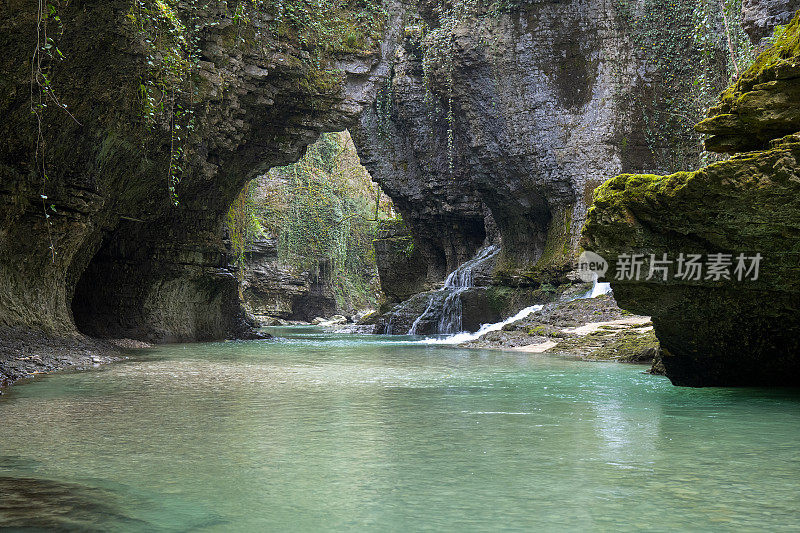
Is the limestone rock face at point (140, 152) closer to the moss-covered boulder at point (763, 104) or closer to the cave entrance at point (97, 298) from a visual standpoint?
the cave entrance at point (97, 298)

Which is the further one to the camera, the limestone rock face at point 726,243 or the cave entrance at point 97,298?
the cave entrance at point 97,298

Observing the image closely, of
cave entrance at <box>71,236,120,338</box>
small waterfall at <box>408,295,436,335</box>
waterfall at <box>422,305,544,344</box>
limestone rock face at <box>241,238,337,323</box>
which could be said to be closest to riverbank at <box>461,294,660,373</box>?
waterfall at <box>422,305,544,344</box>

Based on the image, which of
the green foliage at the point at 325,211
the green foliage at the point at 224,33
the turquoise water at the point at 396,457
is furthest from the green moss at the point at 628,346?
the green foliage at the point at 325,211

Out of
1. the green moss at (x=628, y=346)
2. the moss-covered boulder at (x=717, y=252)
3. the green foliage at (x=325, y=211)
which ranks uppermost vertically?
the green foliage at (x=325, y=211)

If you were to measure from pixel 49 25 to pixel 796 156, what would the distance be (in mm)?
6106

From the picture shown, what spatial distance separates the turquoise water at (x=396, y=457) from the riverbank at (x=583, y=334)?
3.43 m

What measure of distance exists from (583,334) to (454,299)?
807 cm

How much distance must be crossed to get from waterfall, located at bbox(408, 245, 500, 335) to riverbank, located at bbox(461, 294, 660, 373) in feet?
12.0

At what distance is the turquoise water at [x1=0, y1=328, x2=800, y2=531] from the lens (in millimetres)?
2309

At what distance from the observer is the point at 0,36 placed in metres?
6.03

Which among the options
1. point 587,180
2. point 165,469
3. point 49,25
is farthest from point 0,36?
point 587,180

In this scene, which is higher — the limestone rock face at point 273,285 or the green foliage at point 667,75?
the green foliage at point 667,75

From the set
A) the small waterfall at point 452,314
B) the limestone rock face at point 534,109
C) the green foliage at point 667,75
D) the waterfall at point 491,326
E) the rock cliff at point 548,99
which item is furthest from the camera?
the small waterfall at point 452,314

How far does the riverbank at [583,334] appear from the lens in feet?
31.7
